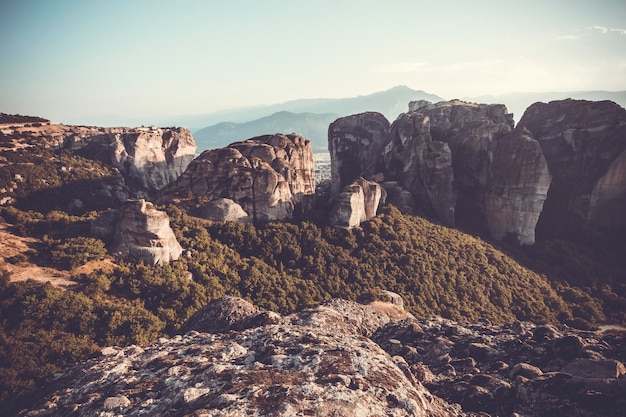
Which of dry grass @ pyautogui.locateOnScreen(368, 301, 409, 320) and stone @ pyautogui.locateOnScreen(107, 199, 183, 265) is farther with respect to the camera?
dry grass @ pyautogui.locateOnScreen(368, 301, 409, 320)

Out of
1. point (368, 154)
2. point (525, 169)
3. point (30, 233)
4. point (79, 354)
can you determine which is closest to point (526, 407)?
point (79, 354)

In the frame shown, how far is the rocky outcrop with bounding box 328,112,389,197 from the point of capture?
90438 millimetres

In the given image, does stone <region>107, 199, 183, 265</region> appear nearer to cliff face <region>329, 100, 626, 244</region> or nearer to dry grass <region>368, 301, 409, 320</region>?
dry grass <region>368, 301, 409, 320</region>

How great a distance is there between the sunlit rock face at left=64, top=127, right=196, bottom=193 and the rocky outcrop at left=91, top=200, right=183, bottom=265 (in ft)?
170

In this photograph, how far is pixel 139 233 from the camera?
1350 inches

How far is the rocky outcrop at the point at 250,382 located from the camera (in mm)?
11616

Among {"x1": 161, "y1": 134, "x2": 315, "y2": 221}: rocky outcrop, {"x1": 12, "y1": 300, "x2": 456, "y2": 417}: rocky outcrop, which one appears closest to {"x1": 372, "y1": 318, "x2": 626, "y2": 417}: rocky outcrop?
{"x1": 12, "y1": 300, "x2": 456, "y2": 417}: rocky outcrop

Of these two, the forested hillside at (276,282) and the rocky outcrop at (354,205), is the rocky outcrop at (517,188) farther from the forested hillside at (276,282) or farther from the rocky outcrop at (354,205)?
the rocky outcrop at (354,205)

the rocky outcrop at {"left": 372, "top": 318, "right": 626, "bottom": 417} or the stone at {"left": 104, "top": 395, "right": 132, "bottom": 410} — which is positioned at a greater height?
the stone at {"left": 104, "top": 395, "right": 132, "bottom": 410}

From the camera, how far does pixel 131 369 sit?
632 inches

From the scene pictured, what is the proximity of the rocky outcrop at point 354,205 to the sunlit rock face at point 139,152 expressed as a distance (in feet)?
185

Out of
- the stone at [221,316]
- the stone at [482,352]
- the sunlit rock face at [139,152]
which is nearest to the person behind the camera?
the stone at [482,352]

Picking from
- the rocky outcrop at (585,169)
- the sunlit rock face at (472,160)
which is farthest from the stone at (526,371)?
the rocky outcrop at (585,169)

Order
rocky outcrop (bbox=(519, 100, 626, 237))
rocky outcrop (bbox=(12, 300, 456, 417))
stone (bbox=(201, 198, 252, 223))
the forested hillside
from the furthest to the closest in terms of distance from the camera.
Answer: rocky outcrop (bbox=(519, 100, 626, 237))
stone (bbox=(201, 198, 252, 223))
the forested hillside
rocky outcrop (bbox=(12, 300, 456, 417))
